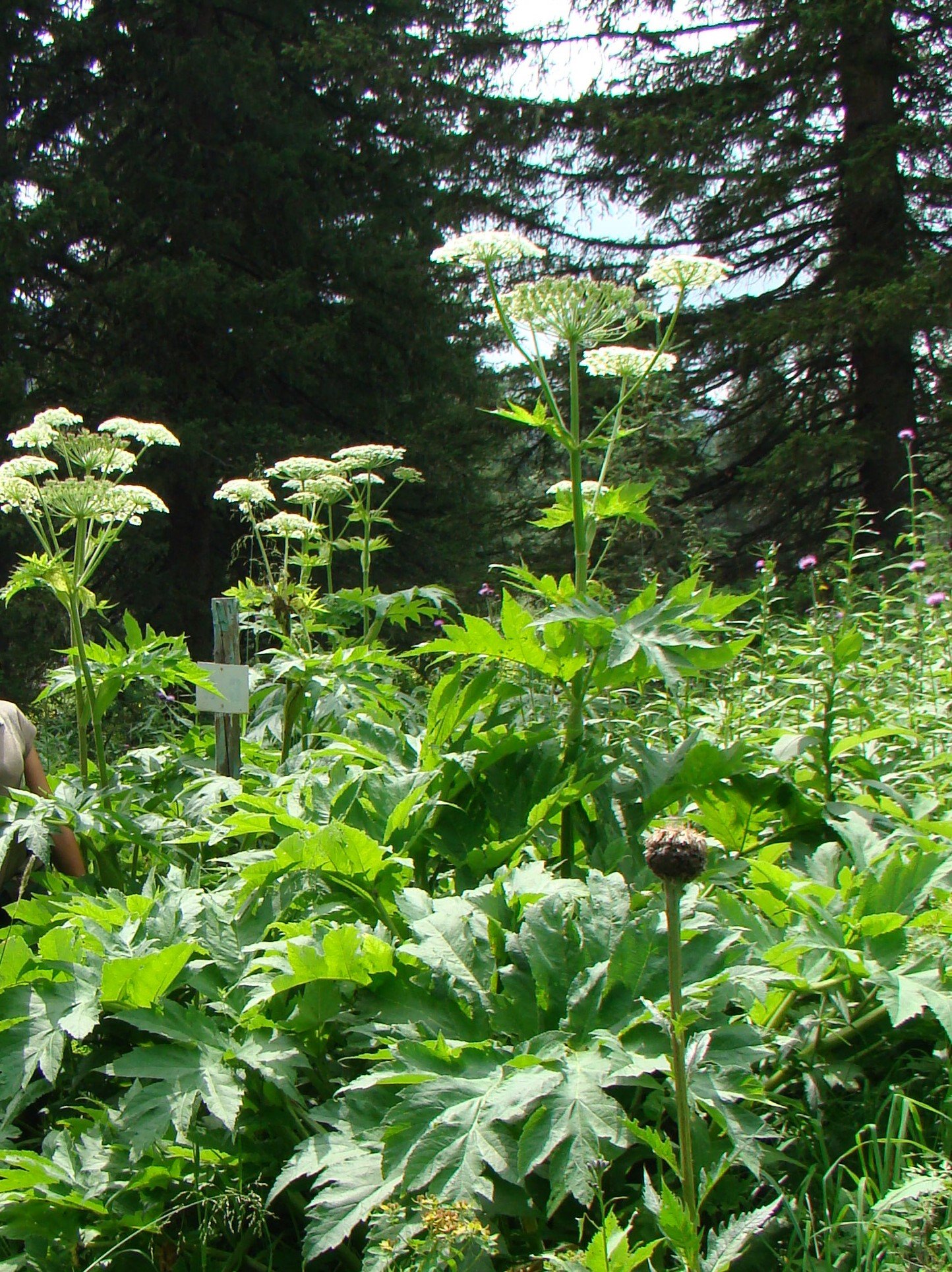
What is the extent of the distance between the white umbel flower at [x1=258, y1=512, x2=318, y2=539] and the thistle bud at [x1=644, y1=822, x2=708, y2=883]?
288cm

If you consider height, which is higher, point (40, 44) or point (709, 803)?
point (40, 44)

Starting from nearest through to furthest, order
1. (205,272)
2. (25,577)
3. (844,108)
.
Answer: (25,577)
(844,108)
(205,272)

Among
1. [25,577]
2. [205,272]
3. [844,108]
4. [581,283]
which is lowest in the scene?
[25,577]

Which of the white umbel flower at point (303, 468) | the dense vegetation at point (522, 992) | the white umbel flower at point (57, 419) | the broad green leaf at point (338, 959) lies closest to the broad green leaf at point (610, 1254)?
the dense vegetation at point (522, 992)

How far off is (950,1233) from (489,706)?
1.56m

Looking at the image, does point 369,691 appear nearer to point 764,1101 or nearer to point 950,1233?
point 764,1101

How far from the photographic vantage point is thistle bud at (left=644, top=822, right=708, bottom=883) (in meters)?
1.13

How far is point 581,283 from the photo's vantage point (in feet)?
8.36

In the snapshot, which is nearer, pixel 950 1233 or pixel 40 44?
pixel 950 1233

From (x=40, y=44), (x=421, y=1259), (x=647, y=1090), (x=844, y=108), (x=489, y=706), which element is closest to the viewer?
(x=421, y=1259)

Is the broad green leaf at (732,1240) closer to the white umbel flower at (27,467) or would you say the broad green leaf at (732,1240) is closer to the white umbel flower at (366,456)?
the white umbel flower at (27,467)

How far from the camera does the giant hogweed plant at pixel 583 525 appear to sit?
88.2 inches

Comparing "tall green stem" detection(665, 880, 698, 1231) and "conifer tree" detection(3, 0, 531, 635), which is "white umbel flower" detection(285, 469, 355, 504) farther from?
"conifer tree" detection(3, 0, 531, 635)

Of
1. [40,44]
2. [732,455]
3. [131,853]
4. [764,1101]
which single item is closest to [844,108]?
[732,455]
